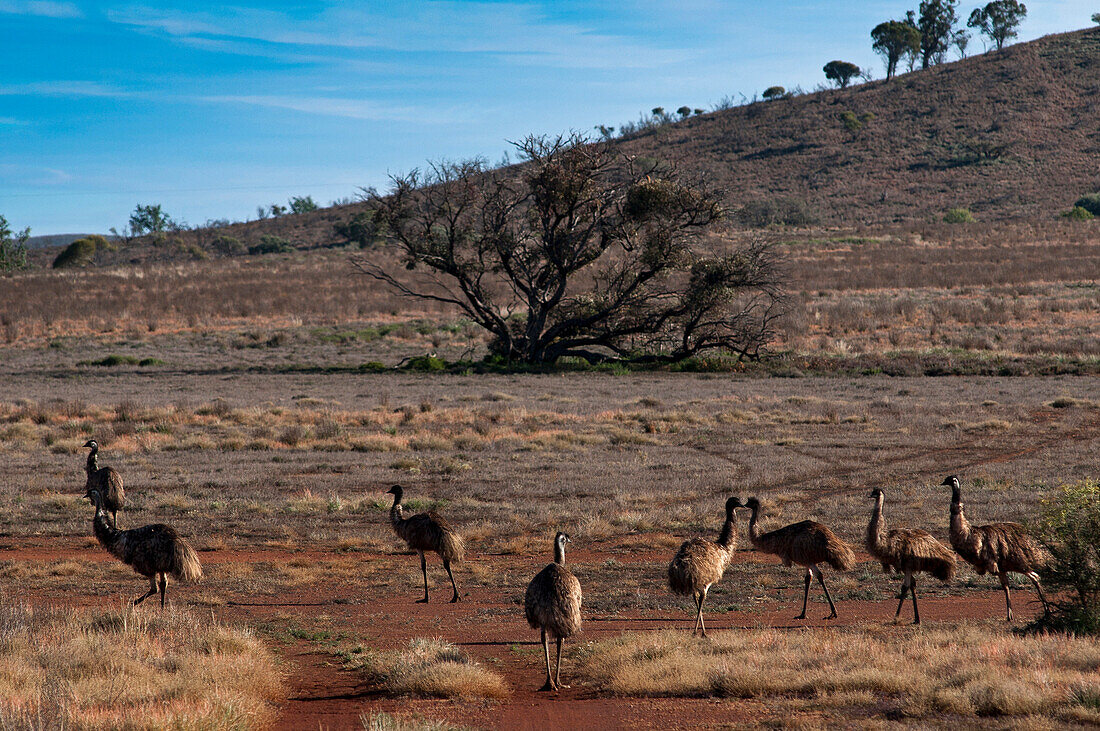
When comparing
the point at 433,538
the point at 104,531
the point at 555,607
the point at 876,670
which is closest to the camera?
the point at 876,670

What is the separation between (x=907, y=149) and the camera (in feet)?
379

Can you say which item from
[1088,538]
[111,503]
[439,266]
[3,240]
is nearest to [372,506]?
[111,503]

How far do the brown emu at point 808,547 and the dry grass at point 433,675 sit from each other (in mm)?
4068

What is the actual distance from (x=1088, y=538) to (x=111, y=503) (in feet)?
44.4

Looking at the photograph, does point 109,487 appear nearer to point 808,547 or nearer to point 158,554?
point 158,554

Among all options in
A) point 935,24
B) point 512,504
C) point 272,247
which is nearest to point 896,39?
point 935,24

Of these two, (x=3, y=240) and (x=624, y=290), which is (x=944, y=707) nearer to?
(x=624, y=290)

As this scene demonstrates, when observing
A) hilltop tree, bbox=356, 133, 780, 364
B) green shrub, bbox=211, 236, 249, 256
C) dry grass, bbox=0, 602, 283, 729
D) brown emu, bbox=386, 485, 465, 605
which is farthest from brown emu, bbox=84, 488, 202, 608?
green shrub, bbox=211, 236, 249, 256

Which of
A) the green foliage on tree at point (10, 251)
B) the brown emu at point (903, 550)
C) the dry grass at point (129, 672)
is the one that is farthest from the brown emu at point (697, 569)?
the green foliage on tree at point (10, 251)

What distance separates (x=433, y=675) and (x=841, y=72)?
14807 centimetres

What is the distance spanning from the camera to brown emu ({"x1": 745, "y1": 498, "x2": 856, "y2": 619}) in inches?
413

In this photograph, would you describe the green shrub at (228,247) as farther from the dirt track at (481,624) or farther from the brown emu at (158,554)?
the brown emu at (158,554)

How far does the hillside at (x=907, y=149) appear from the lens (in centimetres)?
10125

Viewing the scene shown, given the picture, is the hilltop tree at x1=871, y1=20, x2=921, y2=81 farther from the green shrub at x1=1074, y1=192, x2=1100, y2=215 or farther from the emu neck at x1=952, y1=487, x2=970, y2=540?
the emu neck at x1=952, y1=487, x2=970, y2=540
